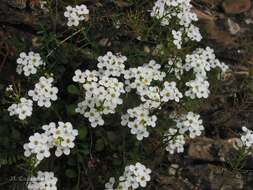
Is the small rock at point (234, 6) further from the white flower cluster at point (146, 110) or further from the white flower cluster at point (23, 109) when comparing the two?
the white flower cluster at point (23, 109)

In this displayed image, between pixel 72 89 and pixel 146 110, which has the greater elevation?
pixel 72 89

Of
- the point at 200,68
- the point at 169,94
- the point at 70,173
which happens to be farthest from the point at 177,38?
the point at 70,173

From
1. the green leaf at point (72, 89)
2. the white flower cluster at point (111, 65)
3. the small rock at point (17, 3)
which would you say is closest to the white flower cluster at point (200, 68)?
the white flower cluster at point (111, 65)

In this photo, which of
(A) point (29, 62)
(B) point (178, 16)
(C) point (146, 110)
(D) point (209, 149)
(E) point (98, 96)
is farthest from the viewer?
(D) point (209, 149)

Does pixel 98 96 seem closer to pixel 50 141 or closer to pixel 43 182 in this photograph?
pixel 50 141

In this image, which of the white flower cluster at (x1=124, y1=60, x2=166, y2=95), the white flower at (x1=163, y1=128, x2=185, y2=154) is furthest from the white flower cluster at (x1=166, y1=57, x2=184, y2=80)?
the white flower at (x1=163, y1=128, x2=185, y2=154)

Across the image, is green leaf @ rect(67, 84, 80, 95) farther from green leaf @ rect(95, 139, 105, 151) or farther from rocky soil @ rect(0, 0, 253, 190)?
rocky soil @ rect(0, 0, 253, 190)
